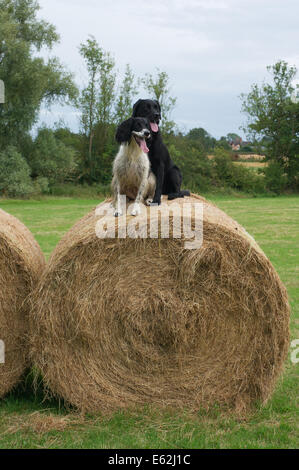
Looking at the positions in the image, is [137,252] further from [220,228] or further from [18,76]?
[18,76]

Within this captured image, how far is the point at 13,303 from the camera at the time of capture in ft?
15.2

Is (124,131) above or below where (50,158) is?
below

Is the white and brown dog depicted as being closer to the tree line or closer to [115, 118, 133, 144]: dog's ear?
[115, 118, 133, 144]: dog's ear

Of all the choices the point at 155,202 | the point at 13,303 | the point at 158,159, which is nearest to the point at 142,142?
the point at 158,159

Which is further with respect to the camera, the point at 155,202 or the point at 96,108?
the point at 96,108

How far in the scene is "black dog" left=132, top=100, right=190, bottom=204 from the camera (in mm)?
4832

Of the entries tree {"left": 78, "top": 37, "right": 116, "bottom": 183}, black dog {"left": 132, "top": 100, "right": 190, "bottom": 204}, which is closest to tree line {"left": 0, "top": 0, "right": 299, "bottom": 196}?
tree {"left": 78, "top": 37, "right": 116, "bottom": 183}

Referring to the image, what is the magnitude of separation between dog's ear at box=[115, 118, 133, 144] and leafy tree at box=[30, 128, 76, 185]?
26.6 m

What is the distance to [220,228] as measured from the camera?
14.6ft

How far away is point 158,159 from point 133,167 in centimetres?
29

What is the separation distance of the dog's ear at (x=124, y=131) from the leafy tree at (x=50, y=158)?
26.6 metres

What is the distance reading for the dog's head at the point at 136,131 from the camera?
4.66m

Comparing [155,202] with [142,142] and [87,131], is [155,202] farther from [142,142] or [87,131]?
[87,131]

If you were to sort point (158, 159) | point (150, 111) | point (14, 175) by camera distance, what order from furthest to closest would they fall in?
point (14, 175)
point (158, 159)
point (150, 111)
